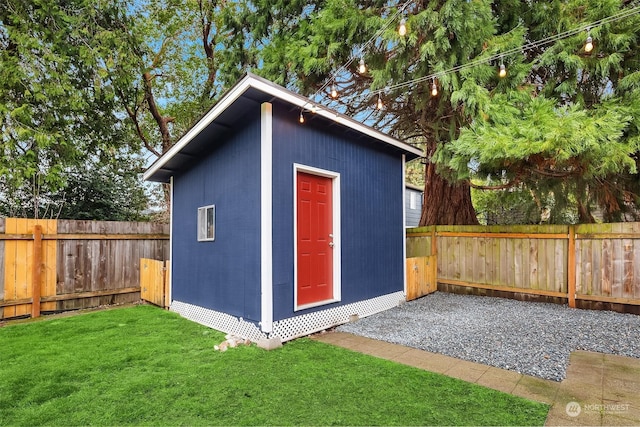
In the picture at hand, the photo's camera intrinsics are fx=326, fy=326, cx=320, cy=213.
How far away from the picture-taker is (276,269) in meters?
3.78

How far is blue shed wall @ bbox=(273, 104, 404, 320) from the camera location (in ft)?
12.7

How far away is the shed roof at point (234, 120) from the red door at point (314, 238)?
88 centimetres

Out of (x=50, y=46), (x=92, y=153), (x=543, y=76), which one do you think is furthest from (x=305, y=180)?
(x=92, y=153)

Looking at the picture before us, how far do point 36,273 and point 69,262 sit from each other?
46 centimetres

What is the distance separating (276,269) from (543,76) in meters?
5.15

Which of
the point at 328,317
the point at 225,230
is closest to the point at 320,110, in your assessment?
the point at 225,230

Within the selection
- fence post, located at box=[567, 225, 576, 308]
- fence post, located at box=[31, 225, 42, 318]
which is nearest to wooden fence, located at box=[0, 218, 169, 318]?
fence post, located at box=[31, 225, 42, 318]

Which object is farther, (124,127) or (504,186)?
(124,127)

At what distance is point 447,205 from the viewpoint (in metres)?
7.74

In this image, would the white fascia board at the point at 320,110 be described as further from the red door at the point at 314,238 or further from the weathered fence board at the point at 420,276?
the weathered fence board at the point at 420,276

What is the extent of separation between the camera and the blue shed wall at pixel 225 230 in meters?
3.94

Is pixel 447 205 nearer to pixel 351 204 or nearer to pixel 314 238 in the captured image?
pixel 351 204

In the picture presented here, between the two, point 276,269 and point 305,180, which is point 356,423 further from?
point 305,180

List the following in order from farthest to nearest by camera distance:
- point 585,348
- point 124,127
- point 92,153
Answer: point 124,127
point 92,153
point 585,348
